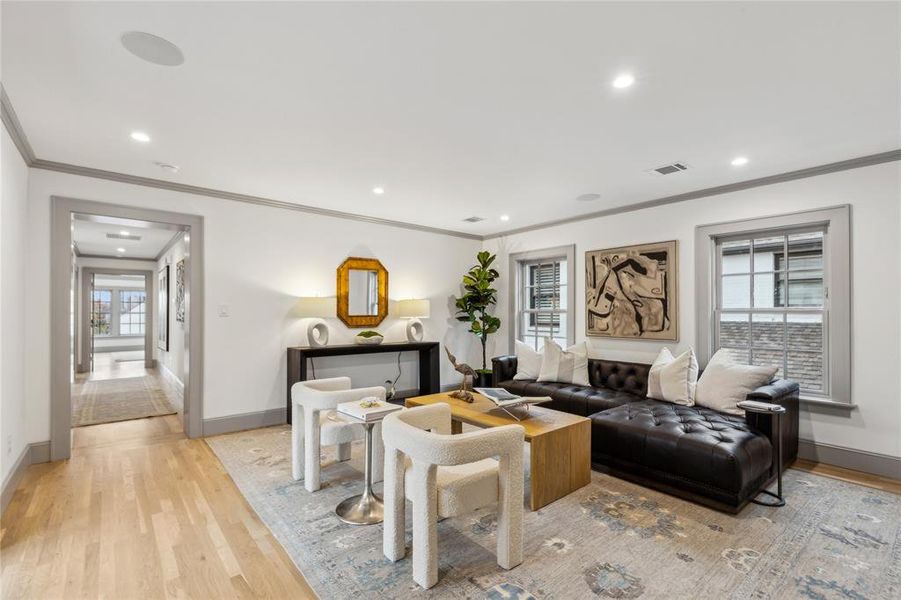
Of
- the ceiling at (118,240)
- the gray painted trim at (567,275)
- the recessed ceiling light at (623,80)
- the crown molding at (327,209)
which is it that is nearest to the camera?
the recessed ceiling light at (623,80)

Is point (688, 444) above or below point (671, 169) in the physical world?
below

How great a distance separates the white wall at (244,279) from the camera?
353 cm

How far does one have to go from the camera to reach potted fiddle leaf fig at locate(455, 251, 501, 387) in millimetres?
6234

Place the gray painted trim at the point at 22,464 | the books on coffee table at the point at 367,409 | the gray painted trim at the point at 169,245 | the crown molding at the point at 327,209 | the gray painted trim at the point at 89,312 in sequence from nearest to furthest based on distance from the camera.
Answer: the books on coffee table at the point at 367,409
the gray painted trim at the point at 22,464
the crown molding at the point at 327,209
the gray painted trim at the point at 169,245
the gray painted trim at the point at 89,312

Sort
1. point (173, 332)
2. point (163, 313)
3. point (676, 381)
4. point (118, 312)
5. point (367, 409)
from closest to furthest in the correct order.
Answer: point (367, 409), point (676, 381), point (173, 332), point (163, 313), point (118, 312)

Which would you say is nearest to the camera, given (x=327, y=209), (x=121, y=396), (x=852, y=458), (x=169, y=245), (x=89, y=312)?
(x=852, y=458)

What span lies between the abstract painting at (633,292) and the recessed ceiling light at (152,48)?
437 cm

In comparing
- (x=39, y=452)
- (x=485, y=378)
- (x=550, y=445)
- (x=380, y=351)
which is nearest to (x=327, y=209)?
(x=380, y=351)

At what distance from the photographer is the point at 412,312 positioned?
5.61 m

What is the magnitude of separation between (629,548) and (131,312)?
49.7 ft

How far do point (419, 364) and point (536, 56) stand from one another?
4.57m

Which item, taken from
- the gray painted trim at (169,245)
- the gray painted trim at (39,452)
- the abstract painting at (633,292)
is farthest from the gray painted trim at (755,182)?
the gray painted trim at (39,452)

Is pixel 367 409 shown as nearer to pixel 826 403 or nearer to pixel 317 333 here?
pixel 317 333

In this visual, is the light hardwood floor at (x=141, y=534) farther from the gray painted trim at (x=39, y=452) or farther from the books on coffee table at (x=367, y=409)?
Result: the books on coffee table at (x=367, y=409)
